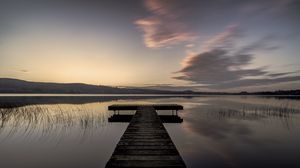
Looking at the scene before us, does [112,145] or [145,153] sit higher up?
[145,153]

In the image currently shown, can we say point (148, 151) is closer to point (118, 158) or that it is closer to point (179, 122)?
point (118, 158)

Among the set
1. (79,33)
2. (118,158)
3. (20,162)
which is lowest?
(20,162)

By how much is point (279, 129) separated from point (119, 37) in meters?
18.8

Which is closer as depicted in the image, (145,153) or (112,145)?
(145,153)

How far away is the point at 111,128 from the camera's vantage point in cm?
1541

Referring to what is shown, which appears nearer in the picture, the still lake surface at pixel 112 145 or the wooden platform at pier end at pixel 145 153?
the wooden platform at pier end at pixel 145 153

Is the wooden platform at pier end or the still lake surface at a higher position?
the wooden platform at pier end

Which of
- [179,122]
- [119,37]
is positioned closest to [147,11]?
[119,37]

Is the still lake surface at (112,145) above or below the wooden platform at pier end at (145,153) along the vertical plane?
below

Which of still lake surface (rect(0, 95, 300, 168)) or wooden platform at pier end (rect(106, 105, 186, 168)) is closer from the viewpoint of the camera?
wooden platform at pier end (rect(106, 105, 186, 168))

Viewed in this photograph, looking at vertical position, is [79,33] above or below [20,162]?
above

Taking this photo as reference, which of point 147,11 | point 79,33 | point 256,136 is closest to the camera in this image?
point 256,136

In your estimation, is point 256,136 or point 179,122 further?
point 179,122

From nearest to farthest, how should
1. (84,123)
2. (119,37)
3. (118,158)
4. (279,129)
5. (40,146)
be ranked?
(118,158) → (40,146) → (279,129) → (84,123) → (119,37)
